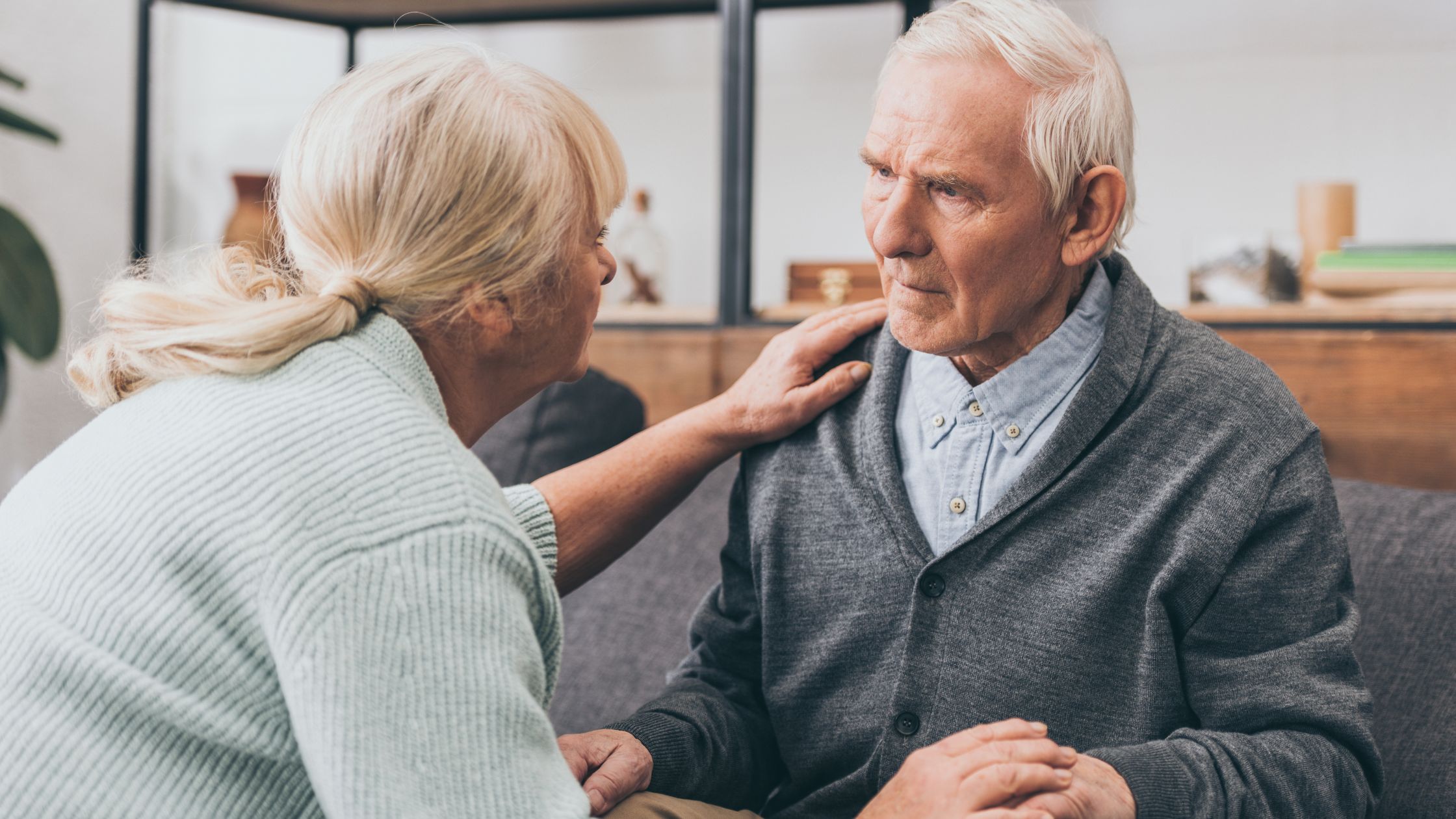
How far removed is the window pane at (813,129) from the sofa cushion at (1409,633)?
4.44 feet

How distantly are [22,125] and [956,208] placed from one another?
189 centimetres

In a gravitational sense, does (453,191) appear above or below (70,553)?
above

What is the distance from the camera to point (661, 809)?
3.39 feet

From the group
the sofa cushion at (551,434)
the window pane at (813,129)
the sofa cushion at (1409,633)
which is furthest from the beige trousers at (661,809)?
the window pane at (813,129)

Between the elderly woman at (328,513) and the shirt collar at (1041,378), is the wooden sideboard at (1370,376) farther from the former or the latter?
the elderly woman at (328,513)

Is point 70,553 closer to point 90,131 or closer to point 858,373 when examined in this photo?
point 858,373

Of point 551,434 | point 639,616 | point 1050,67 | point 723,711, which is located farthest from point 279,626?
point 551,434

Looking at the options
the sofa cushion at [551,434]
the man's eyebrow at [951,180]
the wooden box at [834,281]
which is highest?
the man's eyebrow at [951,180]

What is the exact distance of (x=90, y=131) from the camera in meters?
2.94

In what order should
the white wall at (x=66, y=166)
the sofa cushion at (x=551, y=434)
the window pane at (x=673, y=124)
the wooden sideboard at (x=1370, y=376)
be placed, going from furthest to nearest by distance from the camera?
the white wall at (x=66, y=166), the window pane at (x=673, y=124), the sofa cushion at (x=551, y=434), the wooden sideboard at (x=1370, y=376)

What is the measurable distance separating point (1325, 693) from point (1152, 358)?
1.06 feet

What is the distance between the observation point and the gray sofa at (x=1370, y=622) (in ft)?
3.76

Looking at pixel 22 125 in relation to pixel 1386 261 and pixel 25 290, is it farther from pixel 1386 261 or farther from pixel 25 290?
pixel 1386 261

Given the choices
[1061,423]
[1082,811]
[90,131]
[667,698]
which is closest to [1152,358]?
[1061,423]
